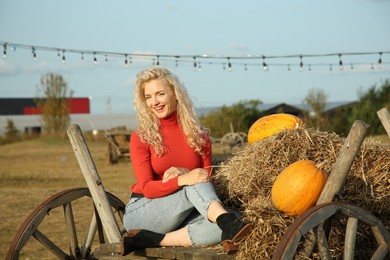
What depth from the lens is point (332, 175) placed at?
382 cm

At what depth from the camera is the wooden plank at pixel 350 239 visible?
372cm

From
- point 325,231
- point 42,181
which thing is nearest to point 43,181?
point 42,181

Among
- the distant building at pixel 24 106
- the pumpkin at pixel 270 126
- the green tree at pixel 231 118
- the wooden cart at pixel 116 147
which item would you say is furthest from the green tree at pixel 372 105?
the distant building at pixel 24 106

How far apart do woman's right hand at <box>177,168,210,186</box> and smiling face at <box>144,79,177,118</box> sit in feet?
1.94

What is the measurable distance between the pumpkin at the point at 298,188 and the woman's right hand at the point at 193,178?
0.44m

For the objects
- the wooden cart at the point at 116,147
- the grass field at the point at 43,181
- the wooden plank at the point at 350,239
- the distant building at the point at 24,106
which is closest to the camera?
the wooden plank at the point at 350,239

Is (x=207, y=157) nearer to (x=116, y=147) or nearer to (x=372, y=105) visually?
(x=116, y=147)

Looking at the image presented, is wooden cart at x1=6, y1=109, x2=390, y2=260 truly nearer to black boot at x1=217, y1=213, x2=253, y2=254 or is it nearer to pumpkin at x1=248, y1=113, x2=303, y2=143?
black boot at x1=217, y1=213, x2=253, y2=254

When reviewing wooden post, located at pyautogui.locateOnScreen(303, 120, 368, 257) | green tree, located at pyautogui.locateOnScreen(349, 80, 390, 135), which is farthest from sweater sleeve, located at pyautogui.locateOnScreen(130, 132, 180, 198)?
green tree, located at pyautogui.locateOnScreen(349, 80, 390, 135)

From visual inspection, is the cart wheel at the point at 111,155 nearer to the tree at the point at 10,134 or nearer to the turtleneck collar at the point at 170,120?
the tree at the point at 10,134

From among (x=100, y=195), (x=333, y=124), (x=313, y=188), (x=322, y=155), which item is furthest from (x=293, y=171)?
(x=333, y=124)

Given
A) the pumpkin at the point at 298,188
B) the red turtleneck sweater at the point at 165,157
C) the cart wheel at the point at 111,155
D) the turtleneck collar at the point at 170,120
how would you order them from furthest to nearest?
the cart wheel at the point at 111,155 < the turtleneck collar at the point at 170,120 < the red turtleneck sweater at the point at 165,157 < the pumpkin at the point at 298,188

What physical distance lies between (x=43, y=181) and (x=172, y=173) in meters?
13.0

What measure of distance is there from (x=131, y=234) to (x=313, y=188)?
3.61ft
